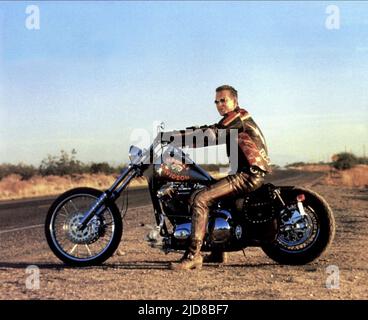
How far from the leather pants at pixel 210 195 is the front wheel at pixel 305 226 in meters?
0.48

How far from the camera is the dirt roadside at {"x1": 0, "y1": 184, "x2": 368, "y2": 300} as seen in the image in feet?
18.0

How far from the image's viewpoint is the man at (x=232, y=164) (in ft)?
21.2

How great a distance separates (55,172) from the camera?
160ft

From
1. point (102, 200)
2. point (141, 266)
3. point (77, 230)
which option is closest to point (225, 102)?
point (102, 200)

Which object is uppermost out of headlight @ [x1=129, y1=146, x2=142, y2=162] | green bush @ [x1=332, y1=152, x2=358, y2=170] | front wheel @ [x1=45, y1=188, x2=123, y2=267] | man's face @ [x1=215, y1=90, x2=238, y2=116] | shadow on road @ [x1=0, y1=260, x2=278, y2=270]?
man's face @ [x1=215, y1=90, x2=238, y2=116]

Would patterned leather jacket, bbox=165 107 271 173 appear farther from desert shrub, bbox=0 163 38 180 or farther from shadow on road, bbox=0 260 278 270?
desert shrub, bbox=0 163 38 180

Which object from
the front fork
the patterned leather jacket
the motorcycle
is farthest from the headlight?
the patterned leather jacket

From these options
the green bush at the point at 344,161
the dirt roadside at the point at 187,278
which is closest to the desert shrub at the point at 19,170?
the green bush at the point at 344,161

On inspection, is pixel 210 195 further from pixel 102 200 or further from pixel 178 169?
pixel 102 200

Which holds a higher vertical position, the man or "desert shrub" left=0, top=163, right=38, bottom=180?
the man

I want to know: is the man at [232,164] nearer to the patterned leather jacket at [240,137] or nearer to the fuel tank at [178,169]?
the patterned leather jacket at [240,137]

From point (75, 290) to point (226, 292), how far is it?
4.67ft
